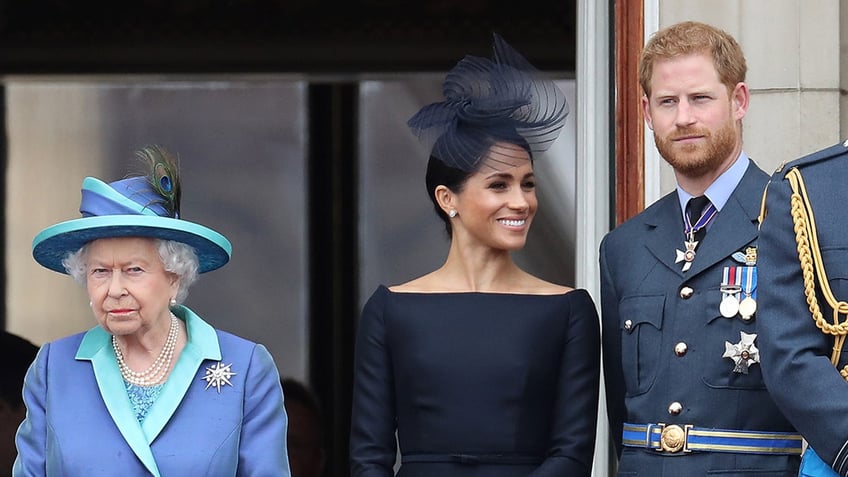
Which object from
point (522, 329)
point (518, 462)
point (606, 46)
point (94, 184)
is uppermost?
point (606, 46)

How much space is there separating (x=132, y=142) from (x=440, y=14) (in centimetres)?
171

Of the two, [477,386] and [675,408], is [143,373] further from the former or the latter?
[675,408]

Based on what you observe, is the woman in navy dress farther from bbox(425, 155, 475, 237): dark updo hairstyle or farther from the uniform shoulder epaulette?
the uniform shoulder epaulette

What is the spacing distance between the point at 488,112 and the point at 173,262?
0.88 metres

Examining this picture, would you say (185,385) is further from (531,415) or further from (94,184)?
(531,415)

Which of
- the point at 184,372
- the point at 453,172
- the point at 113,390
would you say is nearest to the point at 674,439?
the point at 453,172

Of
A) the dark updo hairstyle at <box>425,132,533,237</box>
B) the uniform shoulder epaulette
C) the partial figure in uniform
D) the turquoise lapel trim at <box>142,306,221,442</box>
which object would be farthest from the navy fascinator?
the uniform shoulder epaulette

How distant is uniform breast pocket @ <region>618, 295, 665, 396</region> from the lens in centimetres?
410

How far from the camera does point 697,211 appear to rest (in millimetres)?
4176

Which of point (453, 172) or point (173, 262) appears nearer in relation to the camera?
point (173, 262)

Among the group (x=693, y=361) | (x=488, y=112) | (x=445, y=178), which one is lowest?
(x=693, y=361)

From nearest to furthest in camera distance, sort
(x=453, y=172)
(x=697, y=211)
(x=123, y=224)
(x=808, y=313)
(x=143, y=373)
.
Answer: (x=808, y=313), (x=123, y=224), (x=143, y=373), (x=697, y=211), (x=453, y=172)

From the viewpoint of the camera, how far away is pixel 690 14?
5086 millimetres

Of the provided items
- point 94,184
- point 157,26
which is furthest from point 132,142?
point 94,184
